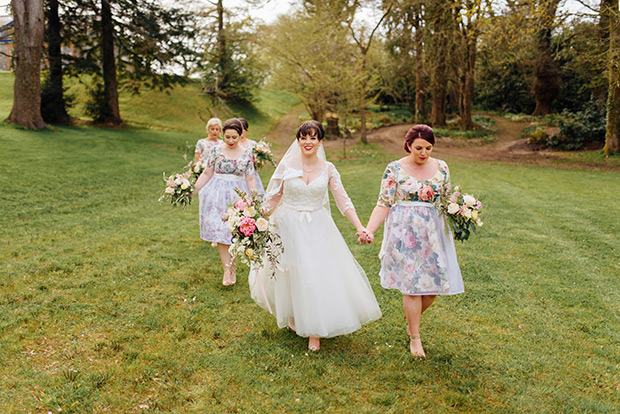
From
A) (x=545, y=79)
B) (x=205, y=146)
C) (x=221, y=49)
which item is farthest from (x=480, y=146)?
(x=205, y=146)

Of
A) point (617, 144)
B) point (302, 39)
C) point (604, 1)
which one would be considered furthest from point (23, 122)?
point (617, 144)

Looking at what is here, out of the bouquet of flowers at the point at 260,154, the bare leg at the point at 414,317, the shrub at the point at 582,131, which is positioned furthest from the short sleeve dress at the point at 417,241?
the shrub at the point at 582,131

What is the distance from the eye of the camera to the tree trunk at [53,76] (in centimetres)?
2316

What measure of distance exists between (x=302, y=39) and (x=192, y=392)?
24.7m

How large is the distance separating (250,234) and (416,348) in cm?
202

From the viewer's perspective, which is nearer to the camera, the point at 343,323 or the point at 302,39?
the point at 343,323

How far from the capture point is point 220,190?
6.62m

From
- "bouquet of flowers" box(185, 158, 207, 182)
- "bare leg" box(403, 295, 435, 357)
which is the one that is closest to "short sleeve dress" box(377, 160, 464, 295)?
"bare leg" box(403, 295, 435, 357)

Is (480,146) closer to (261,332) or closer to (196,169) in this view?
(196,169)

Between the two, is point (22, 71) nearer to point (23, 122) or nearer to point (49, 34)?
point (23, 122)

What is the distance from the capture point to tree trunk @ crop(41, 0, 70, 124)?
23156 mm

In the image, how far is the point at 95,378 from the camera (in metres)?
3.90

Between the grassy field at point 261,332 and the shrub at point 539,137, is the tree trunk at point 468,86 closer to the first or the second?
the shrub at point 539,137

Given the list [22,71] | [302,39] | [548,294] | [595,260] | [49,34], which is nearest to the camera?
[548,294]
